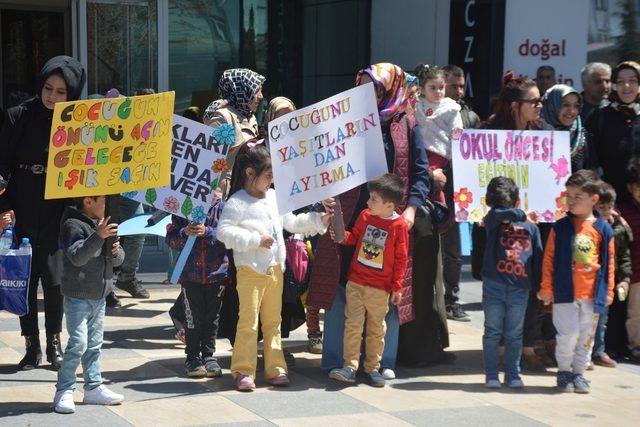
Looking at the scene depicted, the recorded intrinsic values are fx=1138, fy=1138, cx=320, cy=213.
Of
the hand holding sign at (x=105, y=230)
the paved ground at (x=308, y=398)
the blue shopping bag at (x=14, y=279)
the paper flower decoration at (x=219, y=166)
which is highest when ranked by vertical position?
the paper flower decoration at (x=219, y=166)

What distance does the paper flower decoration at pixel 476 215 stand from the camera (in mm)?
7516

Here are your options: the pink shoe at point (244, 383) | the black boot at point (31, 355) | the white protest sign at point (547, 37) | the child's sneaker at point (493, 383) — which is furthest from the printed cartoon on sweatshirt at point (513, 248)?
the white protest sign at point (547, 37)

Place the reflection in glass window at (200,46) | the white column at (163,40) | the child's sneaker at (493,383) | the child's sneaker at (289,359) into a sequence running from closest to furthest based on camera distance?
the child's sneaker at (493,383) < the child's sneaker at (289,359) < the white column at (163,40) < the reflection in glass window at (200,46)

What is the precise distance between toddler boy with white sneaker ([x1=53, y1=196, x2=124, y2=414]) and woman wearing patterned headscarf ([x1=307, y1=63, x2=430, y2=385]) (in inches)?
53.8

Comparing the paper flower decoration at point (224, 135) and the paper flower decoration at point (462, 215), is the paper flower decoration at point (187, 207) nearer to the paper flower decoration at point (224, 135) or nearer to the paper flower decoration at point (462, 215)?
the paper flower decoration at point (224, 135)

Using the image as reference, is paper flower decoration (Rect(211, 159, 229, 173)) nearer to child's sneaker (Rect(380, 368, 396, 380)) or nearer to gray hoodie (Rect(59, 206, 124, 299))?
gray hoodie (Rect(59, 206, 124, 299))

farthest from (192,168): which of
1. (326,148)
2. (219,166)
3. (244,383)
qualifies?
(244,383)

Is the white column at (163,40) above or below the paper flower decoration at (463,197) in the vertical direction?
above

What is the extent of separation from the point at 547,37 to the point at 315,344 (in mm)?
6544

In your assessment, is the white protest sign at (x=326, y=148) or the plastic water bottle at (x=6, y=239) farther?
the plastic water bottle at (x=6, y=239)

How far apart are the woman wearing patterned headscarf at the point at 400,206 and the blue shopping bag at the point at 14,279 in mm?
1739

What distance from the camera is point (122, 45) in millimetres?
12477

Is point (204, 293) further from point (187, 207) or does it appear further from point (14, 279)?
point (14, 279)

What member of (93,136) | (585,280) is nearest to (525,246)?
(585,280)
